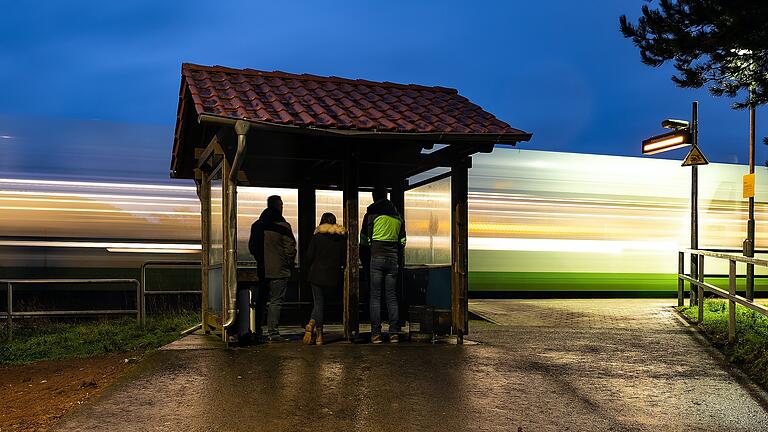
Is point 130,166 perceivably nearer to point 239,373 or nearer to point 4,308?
point 4,308

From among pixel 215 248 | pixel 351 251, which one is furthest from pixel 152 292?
pixel 351 251

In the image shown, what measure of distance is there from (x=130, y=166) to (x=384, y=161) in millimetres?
5408

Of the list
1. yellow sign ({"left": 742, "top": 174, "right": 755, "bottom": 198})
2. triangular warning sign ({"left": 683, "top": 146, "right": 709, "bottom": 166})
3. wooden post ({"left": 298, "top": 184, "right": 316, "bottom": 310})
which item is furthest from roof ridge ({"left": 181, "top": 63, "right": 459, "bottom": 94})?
yellow sign ({"left": 742, "top": 174, "right": 755, "bottom": 198})

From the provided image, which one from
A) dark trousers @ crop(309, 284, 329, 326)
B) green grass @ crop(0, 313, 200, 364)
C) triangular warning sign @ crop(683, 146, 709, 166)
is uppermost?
triangular warning sign @ crop(683, 146, 709, 166)

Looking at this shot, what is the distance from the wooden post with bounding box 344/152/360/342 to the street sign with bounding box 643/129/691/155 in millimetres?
7172

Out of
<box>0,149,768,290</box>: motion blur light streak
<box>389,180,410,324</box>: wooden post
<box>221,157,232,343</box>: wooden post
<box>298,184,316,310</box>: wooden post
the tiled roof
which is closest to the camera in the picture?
the tiled roof

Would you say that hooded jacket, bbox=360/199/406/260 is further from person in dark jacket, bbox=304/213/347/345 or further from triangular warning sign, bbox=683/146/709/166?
triangular warning sign, bbox=683/146/709/166

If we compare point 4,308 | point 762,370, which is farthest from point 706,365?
point 4,308

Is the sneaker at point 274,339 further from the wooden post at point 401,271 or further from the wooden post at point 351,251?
the wooden post at point 401,271

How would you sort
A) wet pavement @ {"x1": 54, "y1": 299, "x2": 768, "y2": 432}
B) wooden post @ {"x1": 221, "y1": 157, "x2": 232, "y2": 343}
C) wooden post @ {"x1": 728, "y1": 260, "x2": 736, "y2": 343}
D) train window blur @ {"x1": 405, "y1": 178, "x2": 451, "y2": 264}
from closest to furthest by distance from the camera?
wet pavement @ {"x1": 54, "y1": 299, "x2": 768, "y2": 432}, wooden post @ {"x1": 221, "y1": 157, "x2": 232, "y2": 343}, wooden post @ {"x1": 728, "y1": 260, "x2": 736, "y2": 343}, train window blur @ {"x1": 405, "y1": 178, "x2": 451, "y2": 264}

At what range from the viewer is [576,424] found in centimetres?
494

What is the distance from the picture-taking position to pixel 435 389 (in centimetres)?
590

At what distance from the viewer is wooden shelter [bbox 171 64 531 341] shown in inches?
292

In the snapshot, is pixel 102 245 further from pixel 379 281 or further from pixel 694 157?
pixel 694 157
